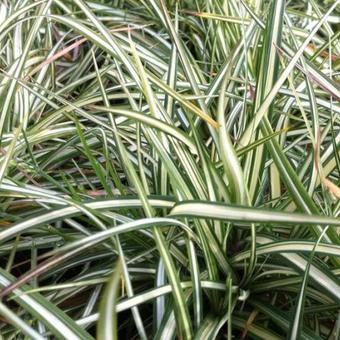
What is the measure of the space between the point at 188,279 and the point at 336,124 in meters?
0.41

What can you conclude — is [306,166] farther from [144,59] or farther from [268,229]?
[144,59]

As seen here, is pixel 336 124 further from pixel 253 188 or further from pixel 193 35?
pixel 193 35

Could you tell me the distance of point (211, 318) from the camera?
737 mm

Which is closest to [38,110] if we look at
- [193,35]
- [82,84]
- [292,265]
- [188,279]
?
[82,84]

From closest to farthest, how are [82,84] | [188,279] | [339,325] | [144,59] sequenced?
[339,325], [188,279], [144,59], [82,84]

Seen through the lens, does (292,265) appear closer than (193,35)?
Yes

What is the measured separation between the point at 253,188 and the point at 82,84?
0.61 metres

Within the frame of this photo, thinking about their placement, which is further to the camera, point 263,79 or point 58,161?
point 58,161

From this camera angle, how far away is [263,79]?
2.60ft

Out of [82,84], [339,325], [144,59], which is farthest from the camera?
[82,84]

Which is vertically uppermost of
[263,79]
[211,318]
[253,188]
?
[263,79]

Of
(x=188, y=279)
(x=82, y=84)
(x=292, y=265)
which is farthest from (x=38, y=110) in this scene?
(x=292, y=265)

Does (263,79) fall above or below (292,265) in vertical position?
above

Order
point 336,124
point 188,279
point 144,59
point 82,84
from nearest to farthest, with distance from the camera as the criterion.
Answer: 1. point 188,279
2. point 336,124
3. point 144,59
4. point 82,84
